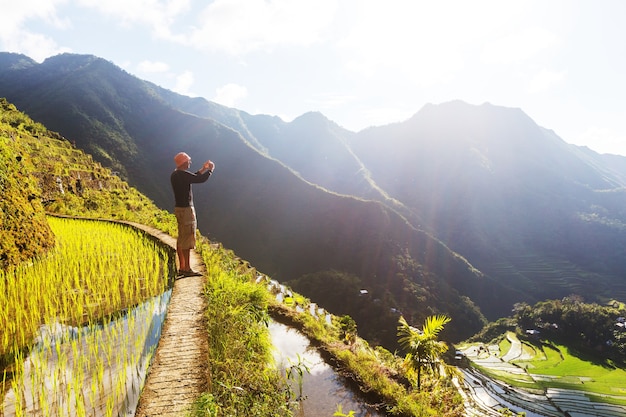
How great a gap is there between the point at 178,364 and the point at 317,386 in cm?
232

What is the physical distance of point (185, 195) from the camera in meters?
6.74

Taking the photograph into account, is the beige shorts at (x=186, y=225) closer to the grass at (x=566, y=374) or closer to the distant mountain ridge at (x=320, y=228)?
the distant mountain ridge at (x=320, y=228)

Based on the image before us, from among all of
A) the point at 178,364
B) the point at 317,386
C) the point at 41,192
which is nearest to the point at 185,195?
the point at 178,364

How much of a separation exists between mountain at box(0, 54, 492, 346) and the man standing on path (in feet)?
216

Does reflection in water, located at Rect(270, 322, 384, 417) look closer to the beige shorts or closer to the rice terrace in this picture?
the beige shorts

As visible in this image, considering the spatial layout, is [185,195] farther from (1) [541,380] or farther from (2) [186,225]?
(1) [541,380]

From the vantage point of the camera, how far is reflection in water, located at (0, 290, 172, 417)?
3209mm

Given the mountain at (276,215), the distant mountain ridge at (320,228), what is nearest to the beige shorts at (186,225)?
the distant mountain ridge at (320,228)

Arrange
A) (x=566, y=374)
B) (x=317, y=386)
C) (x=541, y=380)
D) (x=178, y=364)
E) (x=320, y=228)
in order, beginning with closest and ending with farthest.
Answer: (x=178, y=364) < (x=317, y=386) < (x=541, y=380) < (x=566, y=374) < (x=320, y=228)

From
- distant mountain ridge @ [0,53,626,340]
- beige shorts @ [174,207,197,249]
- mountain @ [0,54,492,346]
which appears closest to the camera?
beige shorts @ [174,207,197,249]

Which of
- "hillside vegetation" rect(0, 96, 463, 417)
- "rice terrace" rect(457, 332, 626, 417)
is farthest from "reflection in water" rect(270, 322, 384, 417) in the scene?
"rice terrace" rect(457, 332, 626, 417)

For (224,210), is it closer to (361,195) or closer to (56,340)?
(361,195)

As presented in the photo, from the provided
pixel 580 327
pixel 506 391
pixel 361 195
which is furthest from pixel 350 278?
pixel 361 195

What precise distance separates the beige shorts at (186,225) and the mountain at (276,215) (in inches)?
2591
